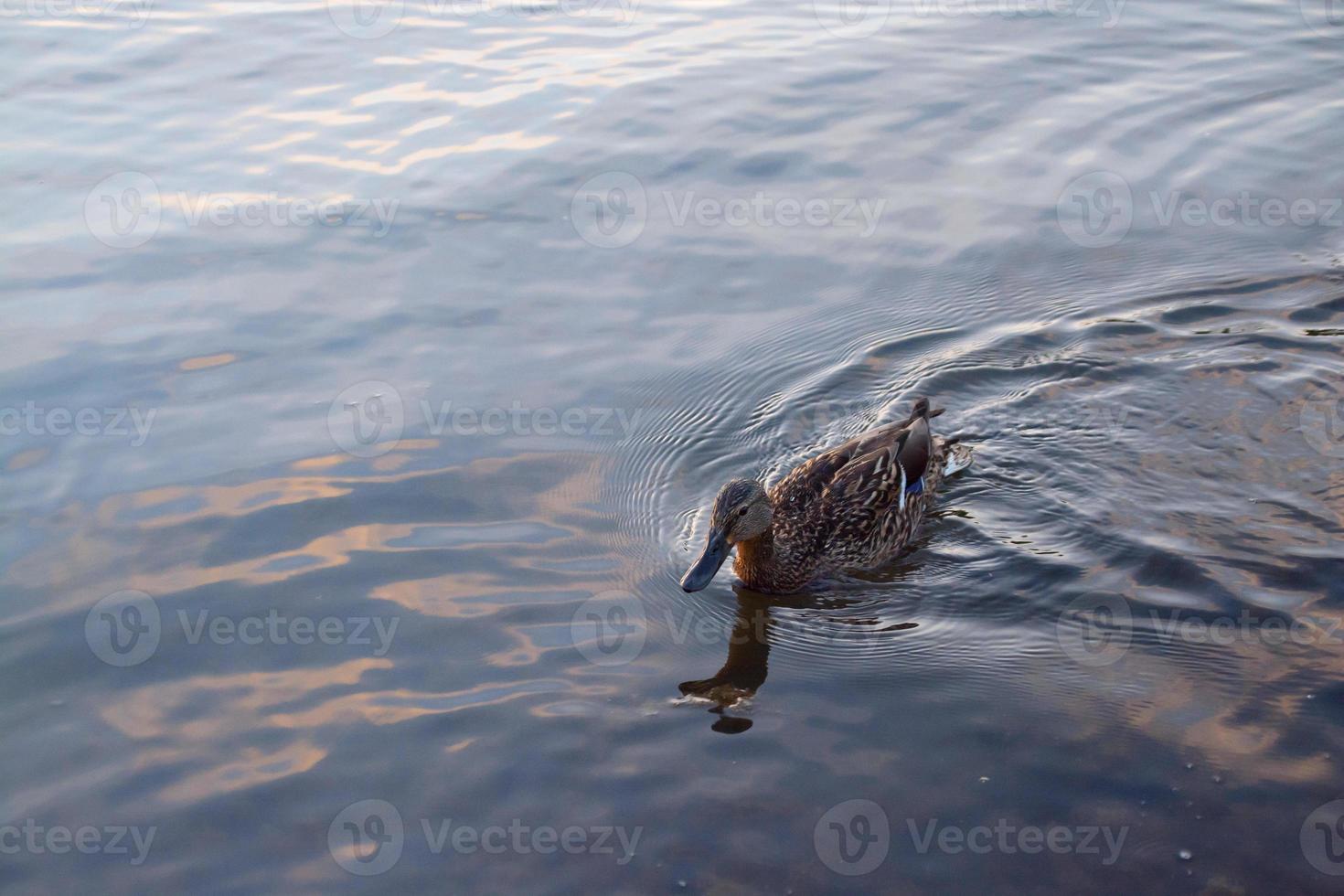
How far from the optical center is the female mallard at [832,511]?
7332mm

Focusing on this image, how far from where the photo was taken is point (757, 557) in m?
7.56

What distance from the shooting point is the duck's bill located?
708 centimetres

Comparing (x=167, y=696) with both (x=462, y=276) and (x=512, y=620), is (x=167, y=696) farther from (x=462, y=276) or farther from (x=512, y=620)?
(x=462, y=276)

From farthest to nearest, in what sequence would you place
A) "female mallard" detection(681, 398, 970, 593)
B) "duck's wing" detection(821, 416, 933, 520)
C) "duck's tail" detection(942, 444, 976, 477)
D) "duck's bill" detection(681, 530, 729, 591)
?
"duck's tail" detection(942, 444, 976, 477) < "duck's wing" detection(821, 416, 933, 520) < "female mallard" detection(681, 398, 970, 593) < "duck's bill" detection(681, 530, 729, 591)

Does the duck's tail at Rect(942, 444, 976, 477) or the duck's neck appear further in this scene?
the duck's tail at Rect(942, 444, 976, 477)

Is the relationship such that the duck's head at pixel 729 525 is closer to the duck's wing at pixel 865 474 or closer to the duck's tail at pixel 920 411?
the duck's wing at pixel 865 474

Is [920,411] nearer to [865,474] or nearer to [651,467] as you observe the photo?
[865,474]

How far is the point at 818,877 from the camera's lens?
212 inches

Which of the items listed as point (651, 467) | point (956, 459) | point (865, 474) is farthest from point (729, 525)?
point (956, 459)

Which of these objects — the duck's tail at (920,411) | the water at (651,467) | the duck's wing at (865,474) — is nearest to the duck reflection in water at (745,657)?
the water at (651,467)

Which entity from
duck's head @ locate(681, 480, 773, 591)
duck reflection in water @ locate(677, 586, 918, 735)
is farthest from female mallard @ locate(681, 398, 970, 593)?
duck reflection in water @ locate(677, 586, 918, 735)

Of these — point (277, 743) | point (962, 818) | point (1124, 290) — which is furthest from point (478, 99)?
point (962, 818)

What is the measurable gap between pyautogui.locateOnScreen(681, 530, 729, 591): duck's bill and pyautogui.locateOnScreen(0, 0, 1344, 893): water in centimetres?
30

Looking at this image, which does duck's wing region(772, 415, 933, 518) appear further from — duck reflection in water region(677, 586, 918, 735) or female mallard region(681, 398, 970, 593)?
duck reflection in water region(677, 586, 918, 735)
